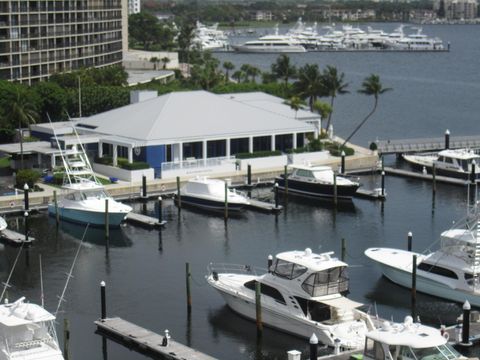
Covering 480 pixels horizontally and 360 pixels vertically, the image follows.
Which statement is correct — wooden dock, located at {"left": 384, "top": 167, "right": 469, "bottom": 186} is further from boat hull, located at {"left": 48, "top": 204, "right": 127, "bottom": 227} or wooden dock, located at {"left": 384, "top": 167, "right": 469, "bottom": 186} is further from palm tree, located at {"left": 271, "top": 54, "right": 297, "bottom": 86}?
palm tree, located at {"left": 271, "top": 54, "right": 297, "bottom": 86}

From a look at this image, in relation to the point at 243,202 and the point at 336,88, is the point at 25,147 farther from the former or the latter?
the point at 336,88

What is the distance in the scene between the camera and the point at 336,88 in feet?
360

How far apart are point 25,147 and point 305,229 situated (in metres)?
27.6

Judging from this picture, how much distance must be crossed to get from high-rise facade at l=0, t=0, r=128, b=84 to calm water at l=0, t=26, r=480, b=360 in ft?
167

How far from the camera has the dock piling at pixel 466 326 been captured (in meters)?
51.0

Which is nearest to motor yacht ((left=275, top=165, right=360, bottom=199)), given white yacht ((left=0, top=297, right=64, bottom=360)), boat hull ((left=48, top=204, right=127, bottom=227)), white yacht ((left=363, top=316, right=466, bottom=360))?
boat hull ((left=48, top=204, right=127, bottom=227))

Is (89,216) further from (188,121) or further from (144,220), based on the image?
(188,121)

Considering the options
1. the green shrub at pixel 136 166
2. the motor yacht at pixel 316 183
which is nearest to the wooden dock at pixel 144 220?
the green shrub at pixel 136 166

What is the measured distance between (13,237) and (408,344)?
34.8m

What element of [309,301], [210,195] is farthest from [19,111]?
[309,301]

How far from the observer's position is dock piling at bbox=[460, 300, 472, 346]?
51031 mm

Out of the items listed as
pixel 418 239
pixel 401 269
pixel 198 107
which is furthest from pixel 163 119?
pixel 401 269

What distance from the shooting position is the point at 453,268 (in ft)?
194

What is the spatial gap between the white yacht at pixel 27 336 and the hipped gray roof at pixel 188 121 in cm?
4627
